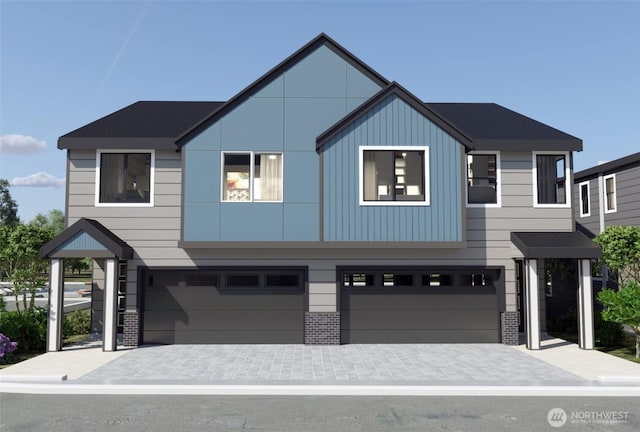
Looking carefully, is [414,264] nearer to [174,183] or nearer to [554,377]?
[554,377]

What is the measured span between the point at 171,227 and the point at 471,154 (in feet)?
33.7

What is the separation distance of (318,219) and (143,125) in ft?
23.5

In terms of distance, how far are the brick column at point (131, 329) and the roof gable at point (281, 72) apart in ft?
18.5

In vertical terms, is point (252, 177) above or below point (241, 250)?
above

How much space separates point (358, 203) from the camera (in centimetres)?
1463

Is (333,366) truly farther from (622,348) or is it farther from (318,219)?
(622,348)

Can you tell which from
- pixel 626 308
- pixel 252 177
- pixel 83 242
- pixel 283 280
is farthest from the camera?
pixel 283 280

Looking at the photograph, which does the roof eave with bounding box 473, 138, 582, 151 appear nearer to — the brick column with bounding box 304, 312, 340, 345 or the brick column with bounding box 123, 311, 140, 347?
the brick column with bounding box 304, 312, 340, 345

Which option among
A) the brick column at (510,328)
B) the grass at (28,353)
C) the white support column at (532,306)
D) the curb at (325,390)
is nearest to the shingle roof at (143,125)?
the grass at (28,353)

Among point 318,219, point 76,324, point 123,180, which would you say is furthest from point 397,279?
point 76,324
